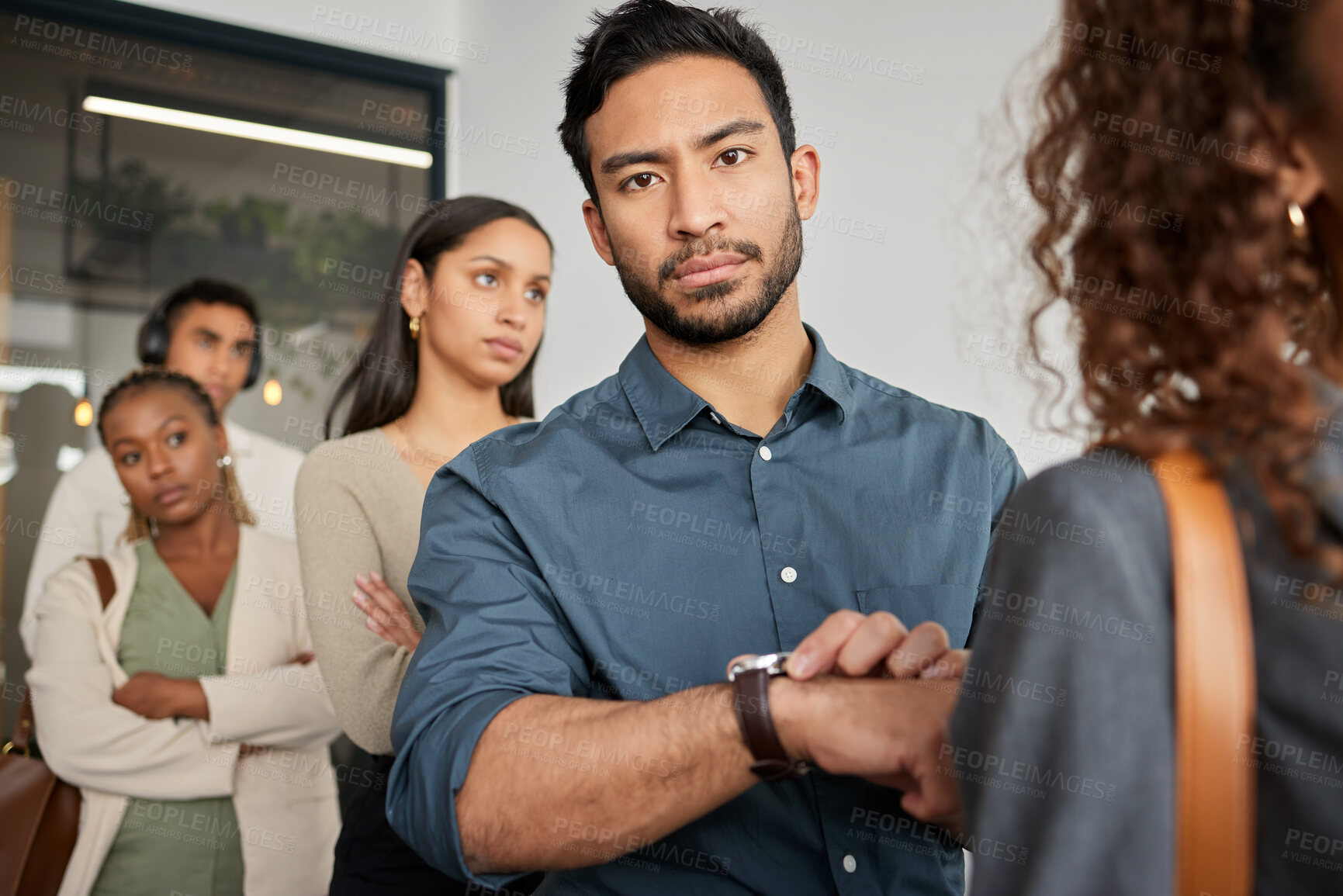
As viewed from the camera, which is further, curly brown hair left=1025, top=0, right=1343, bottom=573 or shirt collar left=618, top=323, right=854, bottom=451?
shirt collar left=618, top=323, right=854, bottom=451

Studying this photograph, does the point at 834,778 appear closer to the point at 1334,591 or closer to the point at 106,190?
the point at 1334,591

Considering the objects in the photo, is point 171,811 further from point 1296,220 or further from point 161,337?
point 1296,220

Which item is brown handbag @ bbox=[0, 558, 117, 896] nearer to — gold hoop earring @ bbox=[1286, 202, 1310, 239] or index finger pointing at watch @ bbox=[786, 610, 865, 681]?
index finger pointing at watch @ bbox=[786, 610, 865, 681]

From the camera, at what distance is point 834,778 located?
1200 mm

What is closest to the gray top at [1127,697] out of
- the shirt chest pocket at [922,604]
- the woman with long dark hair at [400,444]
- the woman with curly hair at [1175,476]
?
the woman with curly hair at [1175,476]

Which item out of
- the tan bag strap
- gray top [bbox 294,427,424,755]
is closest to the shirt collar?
gray top [bbox 294,427,424,755]

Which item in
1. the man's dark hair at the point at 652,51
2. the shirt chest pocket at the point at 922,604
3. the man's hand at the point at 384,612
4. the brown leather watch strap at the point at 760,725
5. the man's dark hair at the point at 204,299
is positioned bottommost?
the man's hand at the point at 384,612

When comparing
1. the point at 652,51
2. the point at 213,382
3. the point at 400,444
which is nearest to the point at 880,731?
the point at 652,51

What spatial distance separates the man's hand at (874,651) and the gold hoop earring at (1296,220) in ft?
1.72

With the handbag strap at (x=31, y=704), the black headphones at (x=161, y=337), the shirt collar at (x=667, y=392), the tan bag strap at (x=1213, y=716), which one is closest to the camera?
the tan bag strap at (x=1213, y=716)

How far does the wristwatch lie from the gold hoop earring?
591 millimetres

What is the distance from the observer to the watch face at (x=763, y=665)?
1.01m

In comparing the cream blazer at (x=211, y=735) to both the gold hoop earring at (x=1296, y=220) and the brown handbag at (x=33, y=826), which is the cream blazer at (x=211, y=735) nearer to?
the brown handbag at (x=33, y=826)

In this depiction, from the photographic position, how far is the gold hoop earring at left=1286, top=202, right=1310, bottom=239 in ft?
1.86
